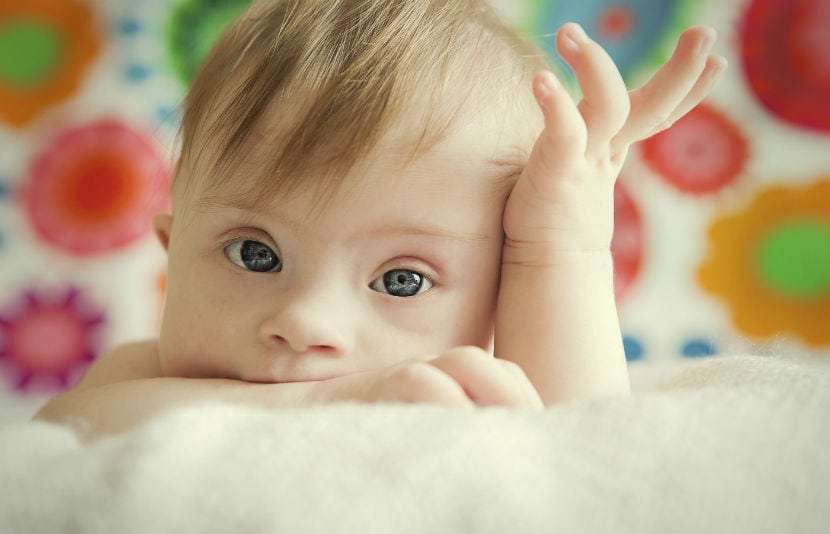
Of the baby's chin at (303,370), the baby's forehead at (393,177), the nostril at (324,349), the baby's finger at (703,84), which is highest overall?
the baby's finger at (703,84)

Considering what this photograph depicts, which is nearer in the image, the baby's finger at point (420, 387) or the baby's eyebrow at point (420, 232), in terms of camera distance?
the baby's finger at point (420, 387)

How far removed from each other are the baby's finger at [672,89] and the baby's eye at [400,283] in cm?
25

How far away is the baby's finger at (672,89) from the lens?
30.5 inches

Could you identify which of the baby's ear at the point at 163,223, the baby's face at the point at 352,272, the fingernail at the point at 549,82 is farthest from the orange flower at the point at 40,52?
the fingernail at the point at 549,82

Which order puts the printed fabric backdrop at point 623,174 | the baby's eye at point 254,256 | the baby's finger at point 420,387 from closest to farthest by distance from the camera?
the baby's finger at point 420,387 < the baby's eye at point 254,256 < the printed fabric backdrop at point 623,174

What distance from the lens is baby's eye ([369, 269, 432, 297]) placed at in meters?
0.80

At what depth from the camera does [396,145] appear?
781 mm

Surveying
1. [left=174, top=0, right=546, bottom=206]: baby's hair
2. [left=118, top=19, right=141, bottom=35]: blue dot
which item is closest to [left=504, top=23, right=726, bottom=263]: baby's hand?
[left=174, top=0, right=546, bottom=206]: baby's hair

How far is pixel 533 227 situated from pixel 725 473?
399 mm

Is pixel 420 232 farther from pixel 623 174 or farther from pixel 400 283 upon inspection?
pixel 623 174

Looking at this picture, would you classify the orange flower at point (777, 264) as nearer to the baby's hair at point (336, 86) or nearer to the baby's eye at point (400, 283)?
the baby's hair at point (336, 86)

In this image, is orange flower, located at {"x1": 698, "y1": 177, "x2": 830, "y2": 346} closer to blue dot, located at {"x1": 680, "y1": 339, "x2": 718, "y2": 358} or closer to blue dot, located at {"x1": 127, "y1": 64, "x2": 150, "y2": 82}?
blue dot, located at {"x1": 680, "y1": 339, "x2": 718, "y2": 358}

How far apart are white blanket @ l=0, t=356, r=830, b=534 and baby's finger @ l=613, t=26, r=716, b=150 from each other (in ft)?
1.32

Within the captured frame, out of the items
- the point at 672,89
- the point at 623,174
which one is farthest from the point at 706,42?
the point at 623,174
